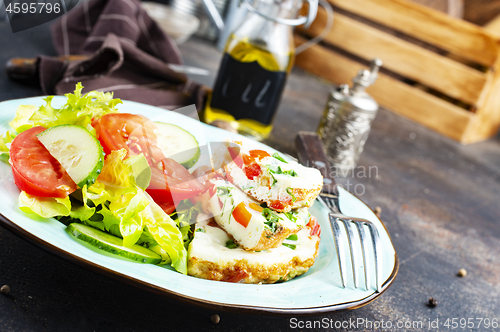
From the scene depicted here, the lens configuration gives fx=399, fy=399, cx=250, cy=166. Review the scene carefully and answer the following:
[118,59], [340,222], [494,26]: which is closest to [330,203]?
[340,222]

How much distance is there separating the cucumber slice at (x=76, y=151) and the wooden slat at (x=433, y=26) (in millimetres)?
2413

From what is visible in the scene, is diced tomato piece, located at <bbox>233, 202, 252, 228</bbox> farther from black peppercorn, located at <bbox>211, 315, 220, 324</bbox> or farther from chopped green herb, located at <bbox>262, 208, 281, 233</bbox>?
black peppercorn, located at <bbox>211, 315, 220, 324</bbox>

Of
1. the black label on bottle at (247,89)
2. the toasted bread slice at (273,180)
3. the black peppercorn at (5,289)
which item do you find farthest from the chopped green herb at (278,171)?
the black label on bottle at (247,89)

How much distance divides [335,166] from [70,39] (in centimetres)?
148

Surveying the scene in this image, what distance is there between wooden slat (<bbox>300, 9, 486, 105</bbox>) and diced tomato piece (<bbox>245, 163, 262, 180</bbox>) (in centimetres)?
209

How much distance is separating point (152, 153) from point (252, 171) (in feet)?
0.80

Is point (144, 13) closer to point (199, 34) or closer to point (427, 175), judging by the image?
point (199, 34)

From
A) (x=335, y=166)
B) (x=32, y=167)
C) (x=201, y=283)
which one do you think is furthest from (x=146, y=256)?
(x=335, y=166)

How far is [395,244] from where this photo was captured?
4.61ft

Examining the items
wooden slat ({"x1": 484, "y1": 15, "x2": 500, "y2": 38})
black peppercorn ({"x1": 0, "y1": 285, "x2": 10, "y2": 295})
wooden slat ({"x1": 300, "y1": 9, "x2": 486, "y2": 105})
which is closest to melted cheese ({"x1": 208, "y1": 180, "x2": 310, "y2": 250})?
black peppercorn ({"x1": 0, "y1": 285, "x2": 10, "y2": 295})

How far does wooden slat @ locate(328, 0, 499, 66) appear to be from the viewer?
7.88ft

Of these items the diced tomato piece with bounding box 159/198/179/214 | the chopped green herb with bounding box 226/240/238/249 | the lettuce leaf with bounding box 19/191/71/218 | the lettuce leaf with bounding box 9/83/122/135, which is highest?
the lettuce leaf with bounding box 9/83/122/135

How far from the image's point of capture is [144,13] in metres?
2.10

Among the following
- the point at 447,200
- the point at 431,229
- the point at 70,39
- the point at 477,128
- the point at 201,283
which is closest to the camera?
the point at 201,283
